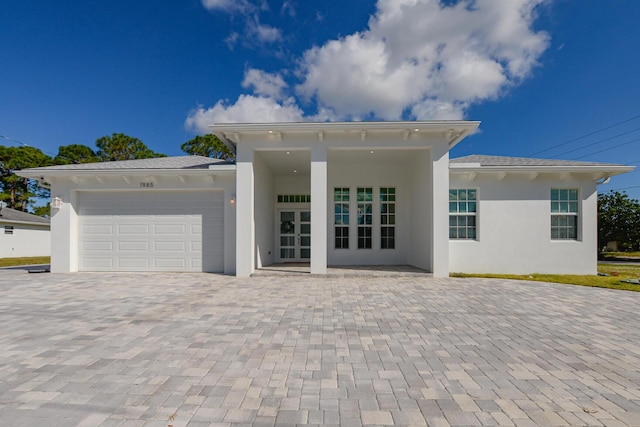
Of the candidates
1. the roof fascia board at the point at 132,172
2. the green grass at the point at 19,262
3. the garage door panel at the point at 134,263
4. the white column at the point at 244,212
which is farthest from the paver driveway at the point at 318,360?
the green grass at the point at 19,262

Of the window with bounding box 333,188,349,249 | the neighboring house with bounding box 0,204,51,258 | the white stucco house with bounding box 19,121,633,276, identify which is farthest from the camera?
the neighboring house with bounding box 0,204,51,258

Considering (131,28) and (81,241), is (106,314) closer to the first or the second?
(81,241)

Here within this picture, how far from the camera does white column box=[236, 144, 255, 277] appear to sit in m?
8.08

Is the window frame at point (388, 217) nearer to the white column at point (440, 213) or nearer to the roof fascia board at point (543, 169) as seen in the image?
the white column at point (440, 213)

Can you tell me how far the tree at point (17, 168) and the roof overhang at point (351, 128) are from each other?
95.8ft

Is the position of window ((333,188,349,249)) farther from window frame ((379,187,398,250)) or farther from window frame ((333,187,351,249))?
window frame ((379,187,398,250))

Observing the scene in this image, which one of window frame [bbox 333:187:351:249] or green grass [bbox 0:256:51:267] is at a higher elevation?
window frame [bbox 333:187:351:249]

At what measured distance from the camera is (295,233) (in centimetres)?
1169

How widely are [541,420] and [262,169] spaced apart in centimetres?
902

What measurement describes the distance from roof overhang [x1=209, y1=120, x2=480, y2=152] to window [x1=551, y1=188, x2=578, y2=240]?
163 inches

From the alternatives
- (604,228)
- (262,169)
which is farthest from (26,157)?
(604,228)

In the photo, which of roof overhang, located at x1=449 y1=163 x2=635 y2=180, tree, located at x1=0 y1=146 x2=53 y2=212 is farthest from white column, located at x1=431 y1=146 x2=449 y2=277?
tree, located at x1=0 y1=146 x2=53 y2=212

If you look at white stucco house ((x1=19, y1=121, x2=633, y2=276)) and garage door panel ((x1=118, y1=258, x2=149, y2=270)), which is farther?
garage door panel ((x1=118, y1=258, x2=149, y2=270))

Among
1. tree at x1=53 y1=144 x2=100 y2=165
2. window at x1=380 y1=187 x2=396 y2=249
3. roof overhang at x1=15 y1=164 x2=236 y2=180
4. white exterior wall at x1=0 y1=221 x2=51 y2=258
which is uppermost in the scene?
tree at x1=53 y1=144 x2=100 y2=165
